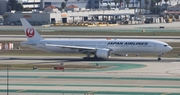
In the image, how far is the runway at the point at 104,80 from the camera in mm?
54781

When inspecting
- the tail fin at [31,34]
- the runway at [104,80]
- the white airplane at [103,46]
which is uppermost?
the tail fin at [31,34]

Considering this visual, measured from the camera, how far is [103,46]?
85.1 meters

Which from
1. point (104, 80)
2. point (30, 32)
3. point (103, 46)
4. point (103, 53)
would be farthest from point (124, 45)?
point (104, 80)

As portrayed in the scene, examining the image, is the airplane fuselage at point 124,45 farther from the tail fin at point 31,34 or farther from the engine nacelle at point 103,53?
the tail fin at point 31,34

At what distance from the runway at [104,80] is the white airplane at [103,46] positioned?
2.47 metres

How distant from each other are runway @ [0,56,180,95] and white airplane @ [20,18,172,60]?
Answer: 2465 millimetres

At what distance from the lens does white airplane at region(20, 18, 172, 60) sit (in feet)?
275

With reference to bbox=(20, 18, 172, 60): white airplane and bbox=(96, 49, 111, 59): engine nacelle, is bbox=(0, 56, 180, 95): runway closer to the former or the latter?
bbox=(96, 49, 111, 59): engine nacelle

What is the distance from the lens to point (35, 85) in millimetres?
58500

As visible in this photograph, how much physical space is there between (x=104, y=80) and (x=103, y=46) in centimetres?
2333

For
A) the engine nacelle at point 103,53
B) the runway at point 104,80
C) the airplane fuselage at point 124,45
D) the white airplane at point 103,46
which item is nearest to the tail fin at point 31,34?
the white airplane at point 103,46

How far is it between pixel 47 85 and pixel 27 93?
16.6 ft

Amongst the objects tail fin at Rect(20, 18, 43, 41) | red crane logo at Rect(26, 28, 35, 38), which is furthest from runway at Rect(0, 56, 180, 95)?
red crane logo at Rect(26, 28, 35, 38)

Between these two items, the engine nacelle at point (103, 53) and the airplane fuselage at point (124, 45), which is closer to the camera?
the engine nacelle at point (103, 53)
